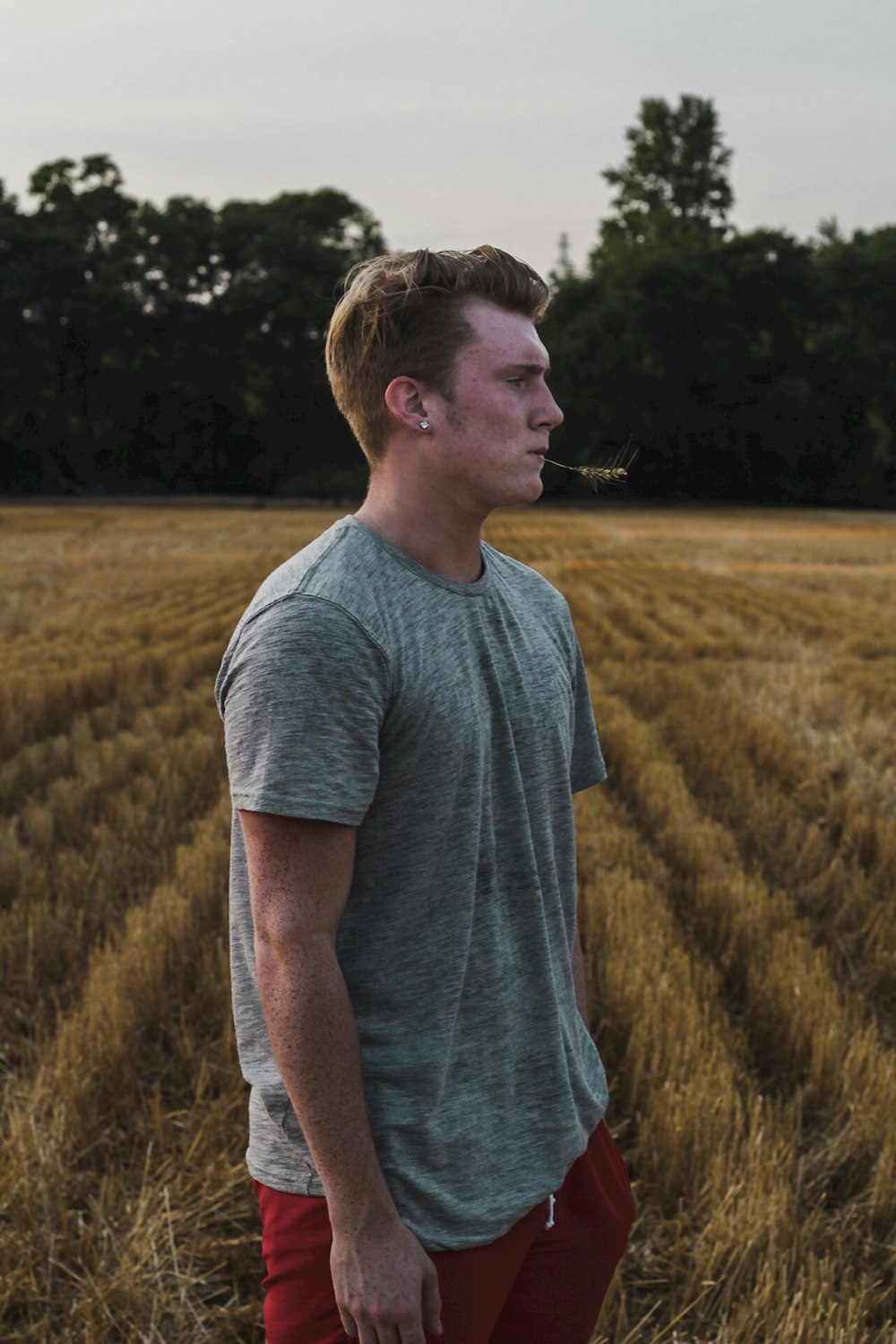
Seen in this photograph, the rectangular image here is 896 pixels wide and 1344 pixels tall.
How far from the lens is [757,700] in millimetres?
7906

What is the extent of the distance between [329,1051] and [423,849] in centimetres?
25

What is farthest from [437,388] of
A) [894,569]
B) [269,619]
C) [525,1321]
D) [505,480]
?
[894,569]

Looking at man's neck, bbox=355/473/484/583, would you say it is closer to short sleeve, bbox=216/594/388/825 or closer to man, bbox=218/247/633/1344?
→ man, bbox=218/247/633/1344

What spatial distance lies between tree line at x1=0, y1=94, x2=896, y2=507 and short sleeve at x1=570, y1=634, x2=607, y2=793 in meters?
46.0

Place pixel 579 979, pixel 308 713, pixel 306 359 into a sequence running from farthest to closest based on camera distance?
pixel 306 359, pixel 579 979, pixel 308 713

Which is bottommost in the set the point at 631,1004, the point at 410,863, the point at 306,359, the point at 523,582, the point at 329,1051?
the point at 631,1004

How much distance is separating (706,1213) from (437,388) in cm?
202

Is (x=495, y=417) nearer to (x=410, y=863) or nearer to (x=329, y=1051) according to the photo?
(x=410, y=863)

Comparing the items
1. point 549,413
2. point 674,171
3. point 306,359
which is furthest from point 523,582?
point 674,171

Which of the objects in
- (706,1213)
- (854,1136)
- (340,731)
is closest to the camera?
(340,731)

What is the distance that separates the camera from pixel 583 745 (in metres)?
1.92

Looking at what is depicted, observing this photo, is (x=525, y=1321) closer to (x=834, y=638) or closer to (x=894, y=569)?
(x=834, y=638)

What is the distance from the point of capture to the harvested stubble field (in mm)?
2516

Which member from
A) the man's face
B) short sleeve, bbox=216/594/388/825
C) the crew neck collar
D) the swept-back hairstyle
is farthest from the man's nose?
short sleeve, bbox=216/594/388/825
